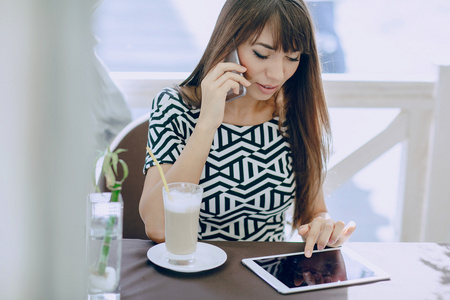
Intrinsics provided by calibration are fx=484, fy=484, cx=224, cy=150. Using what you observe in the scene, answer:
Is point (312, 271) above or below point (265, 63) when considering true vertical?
below

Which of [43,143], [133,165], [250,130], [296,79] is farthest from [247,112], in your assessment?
[43,143]

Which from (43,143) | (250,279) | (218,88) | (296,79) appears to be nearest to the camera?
(43,143)

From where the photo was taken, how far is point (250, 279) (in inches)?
33.9

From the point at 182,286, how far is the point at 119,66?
5.43 ft

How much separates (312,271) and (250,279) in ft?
0.43

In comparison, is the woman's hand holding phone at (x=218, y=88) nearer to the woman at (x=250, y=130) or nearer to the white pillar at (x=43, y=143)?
the woman at (x=250, y=130)

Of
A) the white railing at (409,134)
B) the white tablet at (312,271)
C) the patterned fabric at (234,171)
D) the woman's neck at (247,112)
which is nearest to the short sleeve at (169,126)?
the patterned fabric at (234,171)

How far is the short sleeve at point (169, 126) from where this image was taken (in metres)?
1.28

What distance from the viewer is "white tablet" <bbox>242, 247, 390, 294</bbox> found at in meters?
0.86

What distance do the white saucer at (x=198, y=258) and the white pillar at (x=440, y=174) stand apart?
4.86 feet

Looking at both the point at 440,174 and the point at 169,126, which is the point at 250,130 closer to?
the point at 169,126

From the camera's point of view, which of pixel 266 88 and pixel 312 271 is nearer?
pixel 312 271

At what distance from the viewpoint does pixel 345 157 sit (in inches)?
85.4

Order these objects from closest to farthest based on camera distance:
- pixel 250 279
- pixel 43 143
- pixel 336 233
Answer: pixel 43 143, pixel 250 279, pixel 336 233
